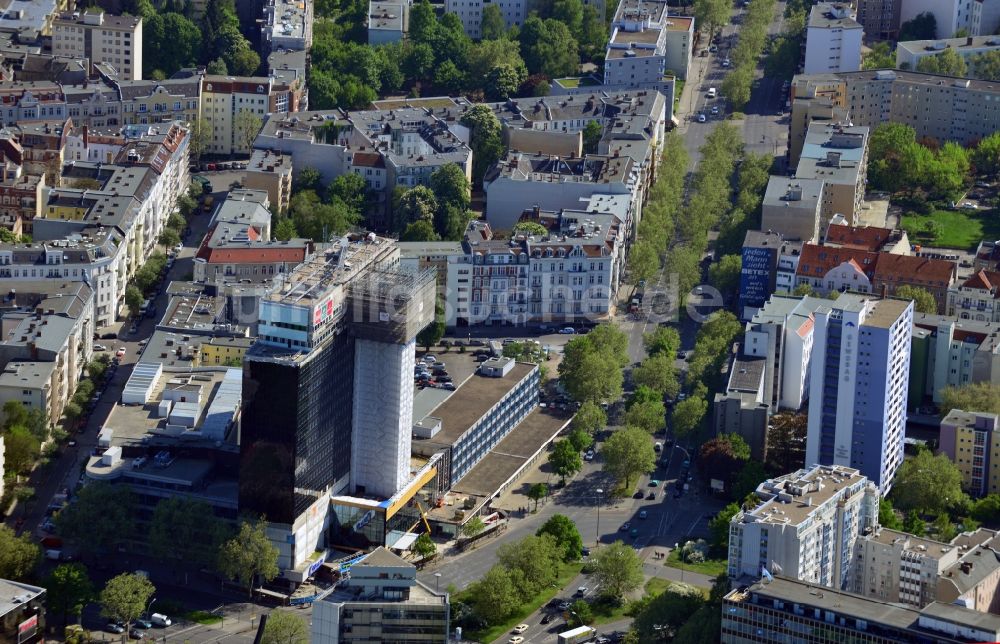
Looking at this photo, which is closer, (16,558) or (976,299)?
(16,558)

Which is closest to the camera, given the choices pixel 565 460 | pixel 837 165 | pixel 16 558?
pixel 16 558

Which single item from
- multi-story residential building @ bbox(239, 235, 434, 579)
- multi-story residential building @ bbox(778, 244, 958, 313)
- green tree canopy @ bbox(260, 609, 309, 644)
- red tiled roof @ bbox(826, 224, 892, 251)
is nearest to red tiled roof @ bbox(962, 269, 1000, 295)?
multi-story residential building @ bbox(778, 244, 958, 313)

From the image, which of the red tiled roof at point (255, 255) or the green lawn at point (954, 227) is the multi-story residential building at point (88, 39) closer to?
the red tiled roof at point (255, 255)

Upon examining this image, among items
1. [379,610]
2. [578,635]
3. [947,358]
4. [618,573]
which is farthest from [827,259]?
[379,610]

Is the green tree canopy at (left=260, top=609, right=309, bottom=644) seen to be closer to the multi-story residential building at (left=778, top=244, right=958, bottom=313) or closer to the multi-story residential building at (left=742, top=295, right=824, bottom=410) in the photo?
the multi-story residential building at (left=742, top=295, right=824, bottom=410)

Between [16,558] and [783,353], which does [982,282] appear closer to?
[783,353]

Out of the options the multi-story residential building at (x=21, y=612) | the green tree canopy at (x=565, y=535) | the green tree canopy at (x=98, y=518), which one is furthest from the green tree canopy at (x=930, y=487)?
the multi-story residential building at (x=21, y=612)

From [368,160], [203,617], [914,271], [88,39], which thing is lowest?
[203,617]
